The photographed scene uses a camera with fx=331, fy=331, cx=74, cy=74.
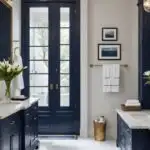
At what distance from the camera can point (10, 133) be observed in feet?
12.3

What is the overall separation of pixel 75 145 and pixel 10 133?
2313 mm

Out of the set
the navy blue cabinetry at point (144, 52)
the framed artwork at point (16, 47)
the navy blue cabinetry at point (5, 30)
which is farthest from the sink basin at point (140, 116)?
the framed artwork at point (16, 47)

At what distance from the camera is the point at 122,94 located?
6598 millimetres

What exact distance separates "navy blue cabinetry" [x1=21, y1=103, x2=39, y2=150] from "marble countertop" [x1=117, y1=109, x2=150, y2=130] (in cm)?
134

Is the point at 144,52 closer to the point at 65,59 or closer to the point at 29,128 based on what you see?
the point at 65,59

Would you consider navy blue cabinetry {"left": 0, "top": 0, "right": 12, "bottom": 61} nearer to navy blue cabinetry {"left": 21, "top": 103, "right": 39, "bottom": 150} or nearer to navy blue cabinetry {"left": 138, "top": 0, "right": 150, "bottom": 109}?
navy blue cabinetry {"left": 21, "top": 103, "right": 39, "bottom": 150}

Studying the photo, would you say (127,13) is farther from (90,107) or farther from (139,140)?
(139,140)

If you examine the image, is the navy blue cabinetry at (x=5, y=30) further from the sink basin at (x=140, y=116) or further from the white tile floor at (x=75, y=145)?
the sink basin at (x=140, y=116)

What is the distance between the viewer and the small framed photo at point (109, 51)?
21.4 feet

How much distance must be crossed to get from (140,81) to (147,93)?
0.26 m

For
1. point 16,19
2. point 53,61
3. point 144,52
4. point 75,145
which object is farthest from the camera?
point 53,61

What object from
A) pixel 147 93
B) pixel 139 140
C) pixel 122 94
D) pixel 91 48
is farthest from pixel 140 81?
pixel 139 140

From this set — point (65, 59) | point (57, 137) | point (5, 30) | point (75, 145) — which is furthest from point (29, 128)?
point (65, 59)

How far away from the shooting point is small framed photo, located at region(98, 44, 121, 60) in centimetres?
653
